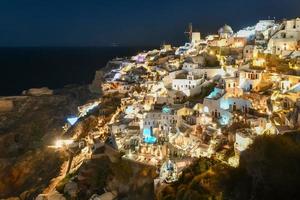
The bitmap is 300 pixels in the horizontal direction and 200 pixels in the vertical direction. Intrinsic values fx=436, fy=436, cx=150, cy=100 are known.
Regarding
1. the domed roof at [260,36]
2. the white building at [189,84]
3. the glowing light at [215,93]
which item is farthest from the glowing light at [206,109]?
the domed roof at [260,36]

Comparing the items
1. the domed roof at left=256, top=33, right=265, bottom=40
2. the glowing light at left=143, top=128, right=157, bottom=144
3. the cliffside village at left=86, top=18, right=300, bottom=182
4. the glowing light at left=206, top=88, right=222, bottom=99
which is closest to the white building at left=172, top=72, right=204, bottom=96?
the cliffside village at left=86, top=18, right=300, bottom=182

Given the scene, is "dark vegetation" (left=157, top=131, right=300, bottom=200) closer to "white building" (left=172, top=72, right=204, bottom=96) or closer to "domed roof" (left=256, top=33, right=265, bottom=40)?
"white building" (left=172, top=72, right=204, bottom=96)

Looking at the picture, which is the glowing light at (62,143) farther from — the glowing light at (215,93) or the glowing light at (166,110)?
the glowing light at (215,93)

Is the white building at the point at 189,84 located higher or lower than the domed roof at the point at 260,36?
lower

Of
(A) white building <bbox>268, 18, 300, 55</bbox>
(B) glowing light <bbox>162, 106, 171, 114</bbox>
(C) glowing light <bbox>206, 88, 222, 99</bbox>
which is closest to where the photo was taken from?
(B) glowing light <bbox>162, 106, 171, 114</bbox>

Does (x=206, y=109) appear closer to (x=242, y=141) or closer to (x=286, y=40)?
(x=242, y=141)

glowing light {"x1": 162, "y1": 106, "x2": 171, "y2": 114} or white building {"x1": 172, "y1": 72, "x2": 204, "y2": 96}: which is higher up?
white building {"x1": 172, "y1": 72, "x2": 204, "y2": 96}

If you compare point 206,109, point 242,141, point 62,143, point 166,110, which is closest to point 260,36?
point 206,109
